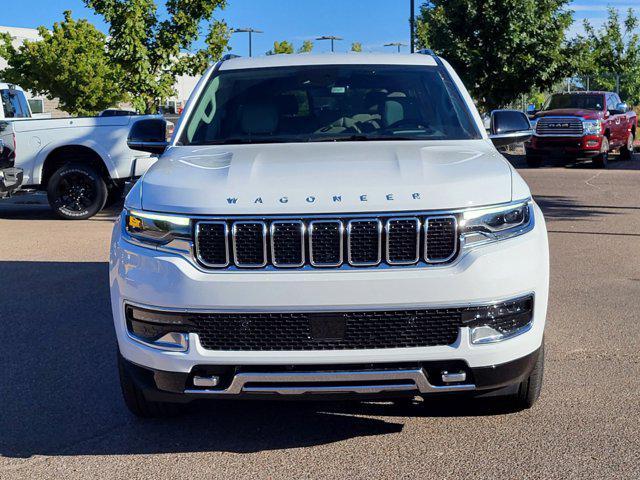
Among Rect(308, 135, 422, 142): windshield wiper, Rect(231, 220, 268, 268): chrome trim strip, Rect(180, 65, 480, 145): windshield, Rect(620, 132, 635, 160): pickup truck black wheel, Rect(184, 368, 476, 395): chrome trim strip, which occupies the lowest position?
Rect(620, 132, 635, 160): pickup truck black wheel

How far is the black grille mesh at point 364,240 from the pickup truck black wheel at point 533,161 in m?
20.3

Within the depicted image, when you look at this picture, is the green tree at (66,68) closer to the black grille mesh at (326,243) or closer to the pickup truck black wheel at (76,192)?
the pickup truck black wheel at (76,192)

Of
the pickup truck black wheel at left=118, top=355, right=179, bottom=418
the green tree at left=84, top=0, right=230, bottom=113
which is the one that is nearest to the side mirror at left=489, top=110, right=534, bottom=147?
the pickup truck black wheel at left=118, top=355, right=179, bottom=418

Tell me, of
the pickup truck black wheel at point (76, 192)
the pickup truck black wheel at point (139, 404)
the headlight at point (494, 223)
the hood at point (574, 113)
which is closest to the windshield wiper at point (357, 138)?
the headlight at point (494, 223)

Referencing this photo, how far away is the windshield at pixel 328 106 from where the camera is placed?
211 inches

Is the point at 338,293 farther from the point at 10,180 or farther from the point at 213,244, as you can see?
the point at 10,180

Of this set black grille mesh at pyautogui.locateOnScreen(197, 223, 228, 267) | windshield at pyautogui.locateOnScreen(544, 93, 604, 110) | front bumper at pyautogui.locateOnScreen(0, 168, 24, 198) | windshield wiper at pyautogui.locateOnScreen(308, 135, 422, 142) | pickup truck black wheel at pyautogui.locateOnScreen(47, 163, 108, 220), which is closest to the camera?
black grille mesh at pyautogui.locateOnScreen(197, 223, 228, 267)

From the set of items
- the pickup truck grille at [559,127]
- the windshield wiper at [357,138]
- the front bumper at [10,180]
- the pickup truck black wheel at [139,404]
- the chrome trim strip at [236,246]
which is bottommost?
the pickup truck grille at [559,127]

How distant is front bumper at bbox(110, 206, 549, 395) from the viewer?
3795 millimetres

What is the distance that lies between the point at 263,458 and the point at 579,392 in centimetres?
192

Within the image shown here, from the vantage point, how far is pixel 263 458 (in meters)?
4.17

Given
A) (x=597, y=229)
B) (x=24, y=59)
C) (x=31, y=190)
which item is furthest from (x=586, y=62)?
(x=24, y=59)

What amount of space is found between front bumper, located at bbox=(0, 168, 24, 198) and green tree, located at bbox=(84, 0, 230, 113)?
18.2ft

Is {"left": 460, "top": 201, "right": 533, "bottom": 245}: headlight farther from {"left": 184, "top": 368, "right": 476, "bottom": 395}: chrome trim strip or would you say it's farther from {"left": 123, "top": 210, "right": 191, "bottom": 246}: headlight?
{"left": 123, "top": 210, "right": 191, "bottom": 246}: headlight
